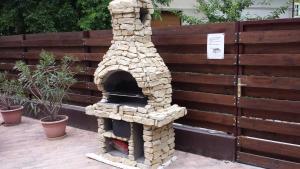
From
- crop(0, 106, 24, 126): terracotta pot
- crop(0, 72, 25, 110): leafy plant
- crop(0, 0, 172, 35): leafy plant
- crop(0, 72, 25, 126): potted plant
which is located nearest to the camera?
crop(0, 72, 25, 110): leafy plant

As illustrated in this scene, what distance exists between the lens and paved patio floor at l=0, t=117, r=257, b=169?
4.93m

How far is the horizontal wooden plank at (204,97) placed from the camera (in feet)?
15.8

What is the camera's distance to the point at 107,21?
9.03 metres

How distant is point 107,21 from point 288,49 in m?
5.72

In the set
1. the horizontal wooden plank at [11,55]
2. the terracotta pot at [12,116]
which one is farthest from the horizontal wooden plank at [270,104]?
the horizontal wooden plank at [11,55]

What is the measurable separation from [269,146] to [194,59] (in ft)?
5.26

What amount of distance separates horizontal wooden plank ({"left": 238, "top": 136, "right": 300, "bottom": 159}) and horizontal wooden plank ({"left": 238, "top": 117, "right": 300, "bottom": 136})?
0.50ft

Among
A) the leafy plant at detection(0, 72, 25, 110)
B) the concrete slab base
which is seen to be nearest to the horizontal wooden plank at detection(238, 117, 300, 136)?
the concrete slab base

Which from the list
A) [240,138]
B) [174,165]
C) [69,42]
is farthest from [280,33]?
[69,42]

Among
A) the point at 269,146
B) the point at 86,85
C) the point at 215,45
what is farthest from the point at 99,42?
the point at 269,146

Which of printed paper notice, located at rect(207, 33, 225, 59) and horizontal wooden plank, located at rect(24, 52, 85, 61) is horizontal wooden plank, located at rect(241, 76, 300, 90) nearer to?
printed paper notice, located at rect(207, 33, 225, 59)

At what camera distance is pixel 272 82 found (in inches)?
171

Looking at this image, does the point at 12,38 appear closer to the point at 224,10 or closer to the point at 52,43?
the point at 52,43

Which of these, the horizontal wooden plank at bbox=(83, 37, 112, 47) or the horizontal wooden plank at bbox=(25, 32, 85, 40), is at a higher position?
the horizontal wooden plank at bbox=(25, 32, 85, 40)
